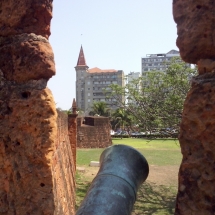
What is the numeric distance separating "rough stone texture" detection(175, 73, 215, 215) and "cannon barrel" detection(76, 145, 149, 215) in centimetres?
50

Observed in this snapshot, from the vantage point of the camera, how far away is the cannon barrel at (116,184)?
65.0 inches

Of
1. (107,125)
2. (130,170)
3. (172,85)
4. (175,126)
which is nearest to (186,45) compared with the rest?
(130,170)

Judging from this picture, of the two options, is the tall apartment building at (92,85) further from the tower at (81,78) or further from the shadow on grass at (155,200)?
the shadow on grass at (155,200)

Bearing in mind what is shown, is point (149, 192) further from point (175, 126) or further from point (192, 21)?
point (192, 21)

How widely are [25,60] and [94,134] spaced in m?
22.1

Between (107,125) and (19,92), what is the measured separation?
23034 millimetres

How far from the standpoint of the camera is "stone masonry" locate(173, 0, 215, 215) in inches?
47.2

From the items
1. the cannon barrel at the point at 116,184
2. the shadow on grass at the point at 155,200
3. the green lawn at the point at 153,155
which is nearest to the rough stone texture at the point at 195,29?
the cannon barrel at the point at 116,184

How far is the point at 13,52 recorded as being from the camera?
6.33ft

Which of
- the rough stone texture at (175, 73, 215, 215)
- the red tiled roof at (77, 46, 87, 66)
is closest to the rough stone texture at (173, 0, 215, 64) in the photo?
the rough stone texture at (175, 73, 215, 215)


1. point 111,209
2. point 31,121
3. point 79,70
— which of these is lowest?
point 111,209

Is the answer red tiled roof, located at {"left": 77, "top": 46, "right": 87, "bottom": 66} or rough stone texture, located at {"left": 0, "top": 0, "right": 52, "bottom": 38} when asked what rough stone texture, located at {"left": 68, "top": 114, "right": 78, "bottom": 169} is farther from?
red tiled roof, located at {"left": 77, "top": 46, "right": 87, "bottom": 66}

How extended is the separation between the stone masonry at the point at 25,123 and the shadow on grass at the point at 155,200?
6.03 meters

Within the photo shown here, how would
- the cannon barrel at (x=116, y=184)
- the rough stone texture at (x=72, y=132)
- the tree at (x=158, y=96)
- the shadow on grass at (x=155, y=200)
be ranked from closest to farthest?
1. the cannon barrel at (x=116, y=184)
2. the shadow on grass at (x=155, y=200)
3. the tree at (x=158, y=96)
4. the rough stone texture at (x=72, y=132)
